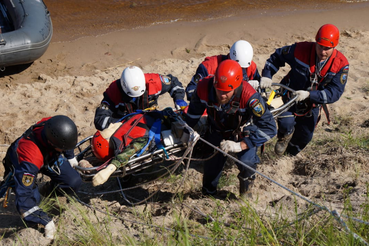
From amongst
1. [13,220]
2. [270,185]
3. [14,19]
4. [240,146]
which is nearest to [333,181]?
[270,185]

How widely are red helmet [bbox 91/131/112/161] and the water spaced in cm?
580

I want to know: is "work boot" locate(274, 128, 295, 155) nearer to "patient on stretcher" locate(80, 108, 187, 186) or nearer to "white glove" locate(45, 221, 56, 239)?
"patient on stretcher" locate(80, 108, 187, 186)

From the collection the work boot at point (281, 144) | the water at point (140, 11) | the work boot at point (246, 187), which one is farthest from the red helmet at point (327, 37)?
the water at point (140, 11)

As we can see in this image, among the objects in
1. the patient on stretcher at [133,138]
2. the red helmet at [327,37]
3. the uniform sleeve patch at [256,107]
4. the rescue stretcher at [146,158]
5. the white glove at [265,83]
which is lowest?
the rescue stretcher at [146,158]

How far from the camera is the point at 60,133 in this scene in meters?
3.83

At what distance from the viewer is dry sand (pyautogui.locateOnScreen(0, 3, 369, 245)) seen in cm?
657

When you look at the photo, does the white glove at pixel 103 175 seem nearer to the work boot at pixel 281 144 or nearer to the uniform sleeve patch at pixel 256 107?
the uniform sleeve patch at pixel 256 107

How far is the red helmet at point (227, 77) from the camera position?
3.77 m

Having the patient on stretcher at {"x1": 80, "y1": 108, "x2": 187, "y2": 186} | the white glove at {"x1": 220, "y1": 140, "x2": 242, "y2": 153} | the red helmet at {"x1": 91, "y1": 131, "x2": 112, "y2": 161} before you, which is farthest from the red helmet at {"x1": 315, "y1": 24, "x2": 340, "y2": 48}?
the red helmet at {"x1": 91, "y1": 131, "x2": 112, "y2": 161}

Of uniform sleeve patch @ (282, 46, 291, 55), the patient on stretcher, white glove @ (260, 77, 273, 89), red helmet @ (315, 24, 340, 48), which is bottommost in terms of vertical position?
the patient on stretcher

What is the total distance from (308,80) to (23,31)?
17.4ft

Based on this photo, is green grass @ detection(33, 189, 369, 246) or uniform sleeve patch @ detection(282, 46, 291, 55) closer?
green grass @ detection(33, 189, 369, 246)

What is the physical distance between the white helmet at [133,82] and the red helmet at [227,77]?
131cm

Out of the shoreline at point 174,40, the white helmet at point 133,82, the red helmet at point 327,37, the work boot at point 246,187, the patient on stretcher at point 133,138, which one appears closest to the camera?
the patient on stretcher at point 133,138
